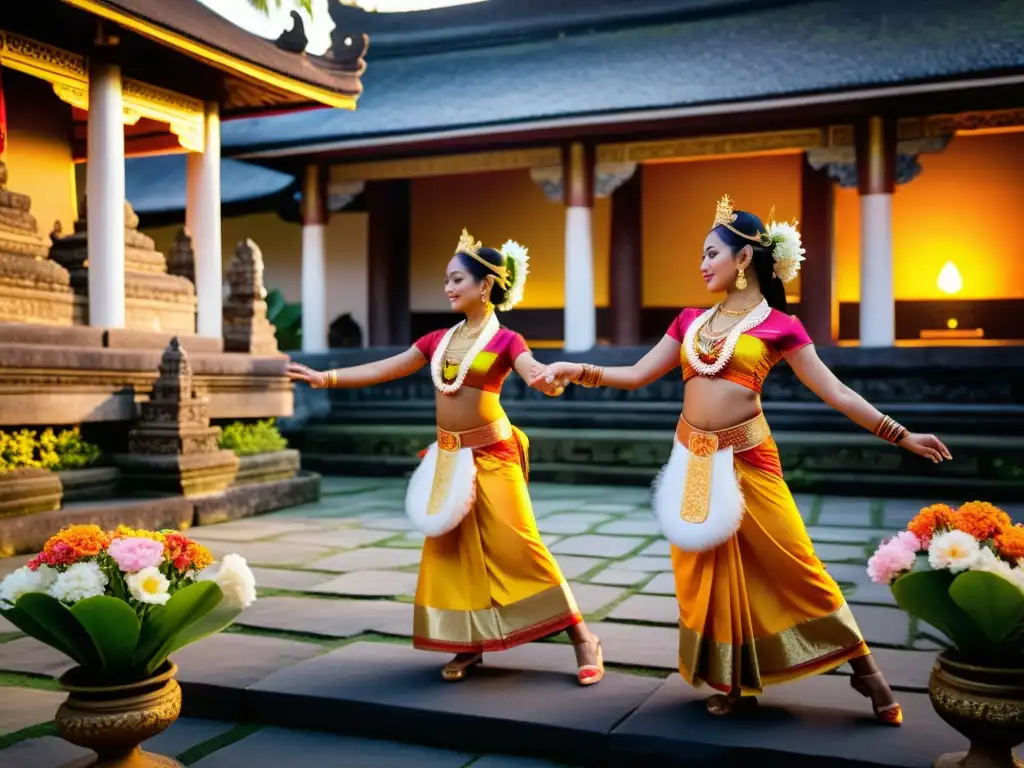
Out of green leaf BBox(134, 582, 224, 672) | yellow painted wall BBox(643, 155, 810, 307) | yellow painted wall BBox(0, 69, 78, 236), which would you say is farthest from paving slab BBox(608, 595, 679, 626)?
yellow painted wall BBox(643, 155, 810, 307)

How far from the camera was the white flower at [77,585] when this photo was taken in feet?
8.07

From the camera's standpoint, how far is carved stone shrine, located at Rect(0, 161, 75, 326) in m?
6.81

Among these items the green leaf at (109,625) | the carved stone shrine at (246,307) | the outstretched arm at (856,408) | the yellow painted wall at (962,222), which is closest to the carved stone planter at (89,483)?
the carved stone shrine at (246,307)

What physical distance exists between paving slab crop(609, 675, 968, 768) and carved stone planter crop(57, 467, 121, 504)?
4.81 meters

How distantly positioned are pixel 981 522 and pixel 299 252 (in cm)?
1475

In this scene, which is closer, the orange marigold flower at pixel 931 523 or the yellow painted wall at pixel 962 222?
the orange marigold flower at pixel 931 523

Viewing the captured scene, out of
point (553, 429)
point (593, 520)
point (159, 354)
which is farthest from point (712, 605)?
point (553, 429)

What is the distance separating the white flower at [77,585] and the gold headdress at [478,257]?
1655 mm

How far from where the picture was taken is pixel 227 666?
3.46 m

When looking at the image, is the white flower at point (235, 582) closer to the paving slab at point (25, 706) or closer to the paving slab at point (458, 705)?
the paving slab at point (458, 705)

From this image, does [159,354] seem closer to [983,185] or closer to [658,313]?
[658,313]

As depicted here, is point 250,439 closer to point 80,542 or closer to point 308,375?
point 308,375

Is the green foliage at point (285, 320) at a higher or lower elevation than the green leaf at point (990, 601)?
higher

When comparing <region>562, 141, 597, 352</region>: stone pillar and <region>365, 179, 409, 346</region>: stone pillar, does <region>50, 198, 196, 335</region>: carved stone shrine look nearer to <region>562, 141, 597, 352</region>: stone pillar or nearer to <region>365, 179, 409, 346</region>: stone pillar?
<region>562, 141, 597, 352</region>: stone pillar
